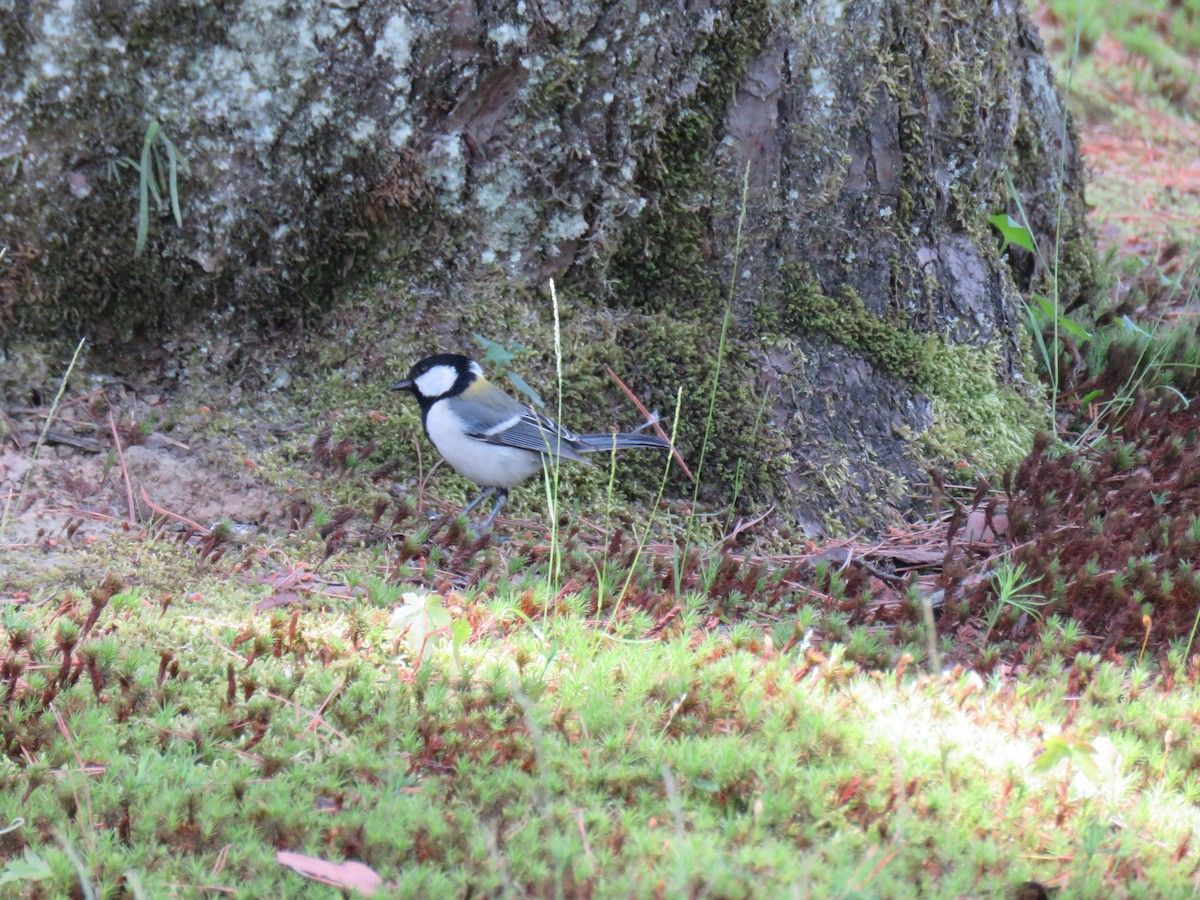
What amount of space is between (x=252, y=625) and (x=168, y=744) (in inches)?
23.5

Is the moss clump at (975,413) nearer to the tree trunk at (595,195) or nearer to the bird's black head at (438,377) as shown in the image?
the tree trunk at (595,195)

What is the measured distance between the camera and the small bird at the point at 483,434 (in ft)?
16.4

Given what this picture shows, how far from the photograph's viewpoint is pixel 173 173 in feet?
15.5

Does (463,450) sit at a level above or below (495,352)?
below

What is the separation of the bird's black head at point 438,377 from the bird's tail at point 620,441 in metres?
0.60

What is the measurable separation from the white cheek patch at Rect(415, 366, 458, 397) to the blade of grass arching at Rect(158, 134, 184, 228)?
123 centimetres

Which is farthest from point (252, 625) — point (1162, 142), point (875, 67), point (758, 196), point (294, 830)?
point (1162, 142)

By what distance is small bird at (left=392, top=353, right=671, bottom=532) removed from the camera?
498 cm

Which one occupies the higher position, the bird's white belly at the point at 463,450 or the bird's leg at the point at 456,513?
the bird's white belly at the point at 463,450

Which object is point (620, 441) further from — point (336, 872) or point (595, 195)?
point (336, 872)

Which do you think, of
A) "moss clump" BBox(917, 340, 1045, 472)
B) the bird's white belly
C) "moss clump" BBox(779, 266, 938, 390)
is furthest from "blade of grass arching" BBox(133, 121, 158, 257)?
"moss clump" BBox(917, 340, 1045, 472)

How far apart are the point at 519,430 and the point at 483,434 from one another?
0.21 metres

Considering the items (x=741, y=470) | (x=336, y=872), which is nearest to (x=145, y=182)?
(x=741, y=470)

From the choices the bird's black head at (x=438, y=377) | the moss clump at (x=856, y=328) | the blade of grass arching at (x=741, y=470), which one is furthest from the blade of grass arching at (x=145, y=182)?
the moss clump at (x=856, y=328)
